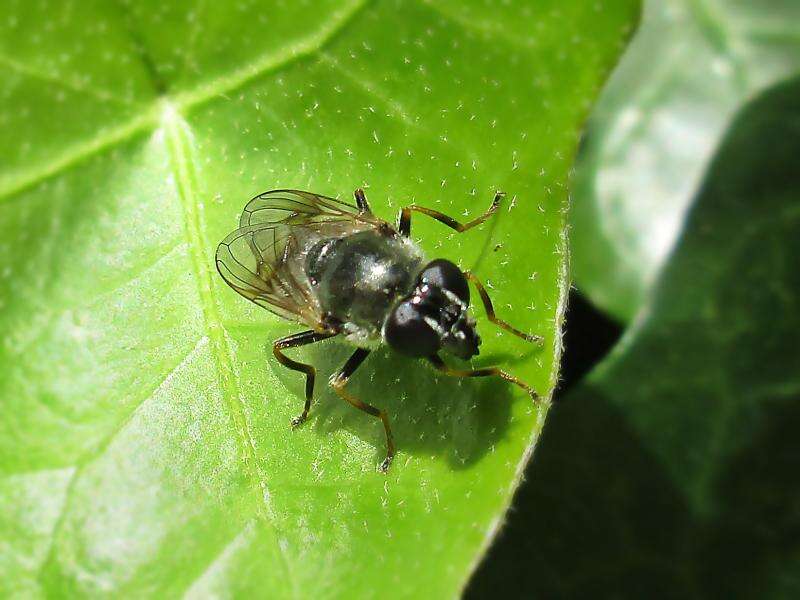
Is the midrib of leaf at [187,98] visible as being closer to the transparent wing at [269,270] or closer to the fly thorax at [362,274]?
the transparent wing at [269,270]

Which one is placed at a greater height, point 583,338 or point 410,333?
point 410,333

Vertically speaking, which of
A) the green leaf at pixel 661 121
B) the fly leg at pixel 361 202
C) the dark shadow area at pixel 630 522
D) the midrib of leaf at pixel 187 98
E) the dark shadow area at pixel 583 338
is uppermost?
the midrib of leaf at pixel 187 98

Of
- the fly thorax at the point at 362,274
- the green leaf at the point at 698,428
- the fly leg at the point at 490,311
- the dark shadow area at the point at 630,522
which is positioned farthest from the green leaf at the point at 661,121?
the fly leg at the point at 490,311

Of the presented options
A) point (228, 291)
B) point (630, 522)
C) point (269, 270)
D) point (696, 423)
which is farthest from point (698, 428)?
point (228, 291)

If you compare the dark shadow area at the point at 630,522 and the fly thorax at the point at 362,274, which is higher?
the fly thorax at the point at 362,274

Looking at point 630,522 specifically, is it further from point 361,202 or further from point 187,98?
point 187,98

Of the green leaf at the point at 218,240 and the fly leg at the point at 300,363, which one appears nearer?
the green leaf at the point at 218,240
